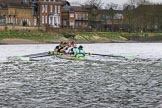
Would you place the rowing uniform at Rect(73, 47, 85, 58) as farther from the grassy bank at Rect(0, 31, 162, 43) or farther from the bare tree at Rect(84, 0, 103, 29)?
the bare tree at Rect(84, 0, 103, 29)

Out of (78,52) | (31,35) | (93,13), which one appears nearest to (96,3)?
(93,13)

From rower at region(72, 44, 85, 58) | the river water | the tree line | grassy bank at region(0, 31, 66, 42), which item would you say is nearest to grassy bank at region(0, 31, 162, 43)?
grassy bank at region(0, 31, 66, 42)

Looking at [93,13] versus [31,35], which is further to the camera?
[93,13]

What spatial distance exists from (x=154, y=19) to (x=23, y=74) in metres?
129

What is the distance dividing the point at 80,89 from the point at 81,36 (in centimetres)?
10300

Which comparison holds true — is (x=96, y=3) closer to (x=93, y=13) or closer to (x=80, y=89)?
(x=93, y=13)

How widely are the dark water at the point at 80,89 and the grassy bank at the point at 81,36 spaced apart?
80.5 m

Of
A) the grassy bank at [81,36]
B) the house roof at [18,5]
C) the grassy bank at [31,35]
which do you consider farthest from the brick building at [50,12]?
the grassy bank at [31,35]

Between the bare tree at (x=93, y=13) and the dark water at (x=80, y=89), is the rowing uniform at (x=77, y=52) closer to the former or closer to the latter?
the dark water at (x=80, y=89)

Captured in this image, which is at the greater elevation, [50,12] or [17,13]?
[50,12]

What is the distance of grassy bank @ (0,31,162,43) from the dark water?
80.5 m

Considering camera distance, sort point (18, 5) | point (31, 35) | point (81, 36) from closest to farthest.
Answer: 1. point (31, 35)
2. point (81, 36)
3. point (18, 5)

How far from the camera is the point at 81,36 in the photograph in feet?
431

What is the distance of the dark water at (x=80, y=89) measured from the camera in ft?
78.6
